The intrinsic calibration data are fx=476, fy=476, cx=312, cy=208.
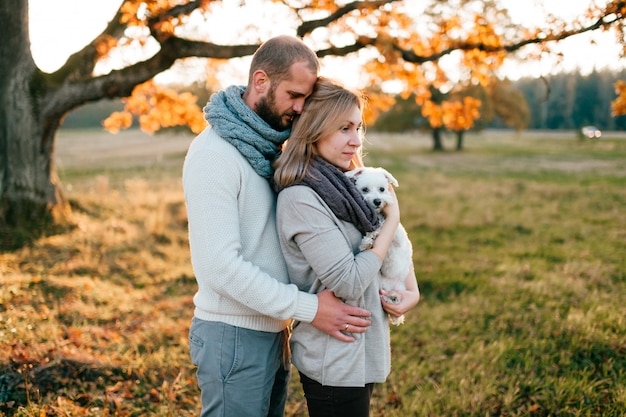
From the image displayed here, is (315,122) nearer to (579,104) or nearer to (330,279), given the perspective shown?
(330,279)

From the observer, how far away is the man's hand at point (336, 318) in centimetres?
222

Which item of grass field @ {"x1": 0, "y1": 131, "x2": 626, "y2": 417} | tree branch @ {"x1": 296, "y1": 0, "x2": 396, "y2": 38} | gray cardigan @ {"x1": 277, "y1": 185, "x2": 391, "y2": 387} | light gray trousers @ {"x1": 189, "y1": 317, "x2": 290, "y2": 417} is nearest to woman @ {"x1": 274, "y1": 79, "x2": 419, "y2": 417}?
gray cardigan @ {"x1": 277, "y1": 185, "x2": 391, "y2": 387}

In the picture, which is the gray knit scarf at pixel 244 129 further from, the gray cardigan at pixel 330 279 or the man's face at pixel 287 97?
the gray cardigan at pixel 330 279

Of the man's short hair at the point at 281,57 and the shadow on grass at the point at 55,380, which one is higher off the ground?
the man's short hair at the point at 281,57

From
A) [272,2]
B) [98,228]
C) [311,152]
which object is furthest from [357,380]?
[98,228]

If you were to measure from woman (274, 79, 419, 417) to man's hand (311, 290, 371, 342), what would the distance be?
0.04m

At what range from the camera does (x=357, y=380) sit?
7.33 ft

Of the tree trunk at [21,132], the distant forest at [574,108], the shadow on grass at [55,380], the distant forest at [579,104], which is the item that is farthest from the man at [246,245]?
the distant forest at [579,104]

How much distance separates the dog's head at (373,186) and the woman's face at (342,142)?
0.61ft

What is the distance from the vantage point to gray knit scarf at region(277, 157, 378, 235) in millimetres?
2209

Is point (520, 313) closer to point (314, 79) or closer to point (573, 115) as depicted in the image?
point (314, 79)

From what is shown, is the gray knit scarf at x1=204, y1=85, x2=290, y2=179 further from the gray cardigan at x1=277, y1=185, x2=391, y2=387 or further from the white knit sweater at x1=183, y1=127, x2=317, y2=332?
the gray cardigan at x1=277, y1=185, x2=391, y2=387

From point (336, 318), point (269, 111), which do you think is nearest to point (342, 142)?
point (269, 111)

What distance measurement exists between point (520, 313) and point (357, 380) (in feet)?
13.1
